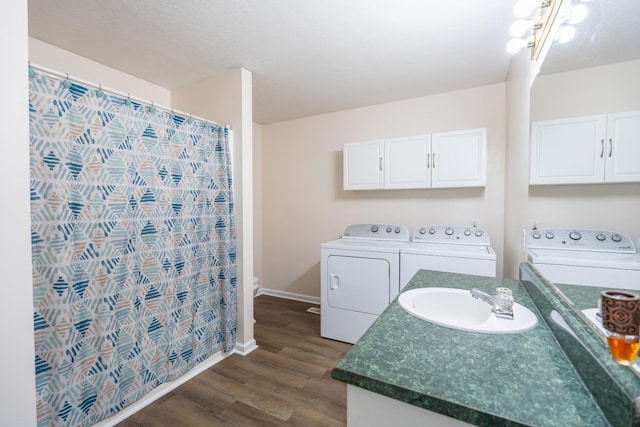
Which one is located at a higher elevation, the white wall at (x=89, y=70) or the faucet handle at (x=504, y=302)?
the white wall at (x=89, y=70)

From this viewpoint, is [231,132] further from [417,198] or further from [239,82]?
[417,198]

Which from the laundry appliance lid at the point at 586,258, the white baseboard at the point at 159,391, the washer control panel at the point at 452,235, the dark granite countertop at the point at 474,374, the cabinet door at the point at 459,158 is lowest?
the white baseboard at the point at 159,391

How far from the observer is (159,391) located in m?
1.82

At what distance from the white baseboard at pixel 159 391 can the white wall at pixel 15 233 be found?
2.49 ft

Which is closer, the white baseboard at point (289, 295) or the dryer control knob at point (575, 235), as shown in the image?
the dryer control knob at point (575, 235)

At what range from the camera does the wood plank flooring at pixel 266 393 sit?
63.8 inches

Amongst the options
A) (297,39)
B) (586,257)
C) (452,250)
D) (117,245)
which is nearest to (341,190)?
(452,250)

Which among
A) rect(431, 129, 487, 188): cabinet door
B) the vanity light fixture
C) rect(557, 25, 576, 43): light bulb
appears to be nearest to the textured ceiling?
the vanity light fixture

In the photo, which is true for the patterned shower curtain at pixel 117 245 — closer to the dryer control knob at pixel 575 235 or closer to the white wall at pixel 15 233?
the white wall at pixel 15 233

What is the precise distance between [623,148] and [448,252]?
160 cm

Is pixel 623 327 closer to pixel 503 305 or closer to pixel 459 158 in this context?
pixel 503 305

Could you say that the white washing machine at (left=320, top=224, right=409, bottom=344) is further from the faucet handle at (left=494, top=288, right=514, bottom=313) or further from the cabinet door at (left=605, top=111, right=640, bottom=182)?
the cabinet door at (left=605, top=111, right=640, bottom=182)

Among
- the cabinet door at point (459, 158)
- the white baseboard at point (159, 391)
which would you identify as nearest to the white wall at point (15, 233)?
the white baseboard at point (159, 391)

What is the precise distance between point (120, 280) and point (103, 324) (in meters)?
0.24
